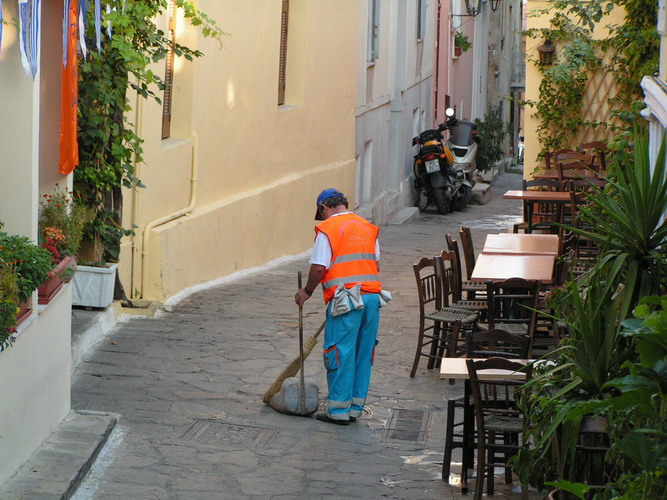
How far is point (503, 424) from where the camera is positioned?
6.78 m

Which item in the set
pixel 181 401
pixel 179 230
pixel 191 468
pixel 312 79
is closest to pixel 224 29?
pixel 179 230

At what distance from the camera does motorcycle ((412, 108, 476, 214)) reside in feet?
80.8

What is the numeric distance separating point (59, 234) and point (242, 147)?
7048mm

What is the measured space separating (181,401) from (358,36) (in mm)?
12573

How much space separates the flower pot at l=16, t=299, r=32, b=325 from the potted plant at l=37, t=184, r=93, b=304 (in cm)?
34

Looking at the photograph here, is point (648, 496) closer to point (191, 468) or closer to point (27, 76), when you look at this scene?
point (191, 468)

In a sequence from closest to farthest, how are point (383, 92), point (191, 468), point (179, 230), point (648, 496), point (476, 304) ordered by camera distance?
point (648, 496) → point (191, 468) → point (476, 304) → point (179, 230) → point (383, 92)

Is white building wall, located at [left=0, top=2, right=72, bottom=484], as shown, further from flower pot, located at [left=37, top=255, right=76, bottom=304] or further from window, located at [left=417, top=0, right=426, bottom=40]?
window, located at [left=417, top=0, right=426, bottom=40]

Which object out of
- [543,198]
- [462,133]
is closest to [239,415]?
[543,198]

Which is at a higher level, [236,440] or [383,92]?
[383,92]

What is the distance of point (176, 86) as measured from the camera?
12898 mm

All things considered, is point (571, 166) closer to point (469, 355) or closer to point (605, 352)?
point (469, 355)

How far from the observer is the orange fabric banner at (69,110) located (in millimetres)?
7941

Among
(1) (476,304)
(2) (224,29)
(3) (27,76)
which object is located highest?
(2) (224,29)
